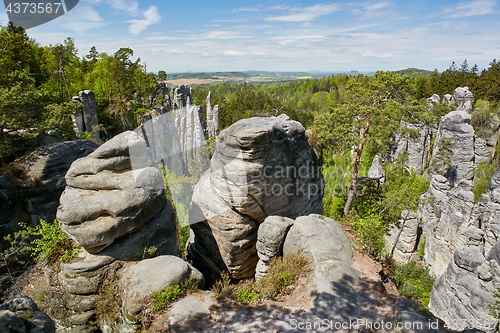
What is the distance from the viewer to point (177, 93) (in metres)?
40.6

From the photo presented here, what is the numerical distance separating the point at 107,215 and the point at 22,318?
3.31m

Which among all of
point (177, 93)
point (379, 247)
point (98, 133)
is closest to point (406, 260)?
point (379, 247)

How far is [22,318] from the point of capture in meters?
5.86

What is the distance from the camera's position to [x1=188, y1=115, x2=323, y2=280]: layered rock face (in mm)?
10086

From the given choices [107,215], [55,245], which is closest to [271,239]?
[107,215]

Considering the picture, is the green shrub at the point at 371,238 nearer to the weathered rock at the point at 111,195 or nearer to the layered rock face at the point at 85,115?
the weathered rock at the point at 111,195

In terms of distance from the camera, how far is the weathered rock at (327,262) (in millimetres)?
6637

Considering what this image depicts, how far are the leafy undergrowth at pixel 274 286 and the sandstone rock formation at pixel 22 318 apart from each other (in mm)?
3936

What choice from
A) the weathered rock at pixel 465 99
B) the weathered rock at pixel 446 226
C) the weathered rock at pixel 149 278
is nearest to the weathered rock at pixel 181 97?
the weathered rock at pixel 446 226

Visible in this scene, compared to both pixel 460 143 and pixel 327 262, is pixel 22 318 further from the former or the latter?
pixel 460 143

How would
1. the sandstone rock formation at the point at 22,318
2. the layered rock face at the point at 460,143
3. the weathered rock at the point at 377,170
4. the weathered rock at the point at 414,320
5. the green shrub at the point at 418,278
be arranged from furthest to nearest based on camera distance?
1. the weathered rock at the point at 377,170
2. the layered rock face at the point at 460,143
3. the green shrub at the point at 418,278
4. the sandstone rock formation at the point at 22,318
5. the weathered rock at the point at 414,320

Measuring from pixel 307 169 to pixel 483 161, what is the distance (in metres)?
27.2

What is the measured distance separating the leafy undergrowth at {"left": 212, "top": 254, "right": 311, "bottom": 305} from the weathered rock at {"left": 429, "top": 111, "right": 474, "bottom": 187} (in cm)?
2797

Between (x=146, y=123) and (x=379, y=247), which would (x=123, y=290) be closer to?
(x=379, y=247)
